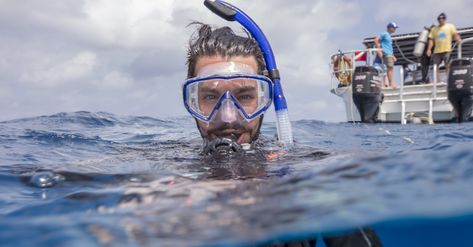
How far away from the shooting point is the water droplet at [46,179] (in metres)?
2.76

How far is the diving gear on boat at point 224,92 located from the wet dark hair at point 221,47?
0.24 m

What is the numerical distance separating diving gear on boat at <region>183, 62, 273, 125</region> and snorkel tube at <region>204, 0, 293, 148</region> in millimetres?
190

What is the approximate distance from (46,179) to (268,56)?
2156mm

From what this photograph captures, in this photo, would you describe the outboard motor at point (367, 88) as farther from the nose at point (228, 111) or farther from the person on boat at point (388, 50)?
the nose at point (228, 111)

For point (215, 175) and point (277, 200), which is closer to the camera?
point (277, 200)

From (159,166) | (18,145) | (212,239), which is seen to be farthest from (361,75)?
(212,239)

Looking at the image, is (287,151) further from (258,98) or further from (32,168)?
(32,168)

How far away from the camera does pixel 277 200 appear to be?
2.16m

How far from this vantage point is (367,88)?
11805 millimetres

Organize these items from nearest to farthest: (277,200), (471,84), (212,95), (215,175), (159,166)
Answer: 1. (277,200)
2. (215,175)
3. (159,166)
4. (212,95)
5. (471,84)

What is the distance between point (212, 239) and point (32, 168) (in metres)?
2.02

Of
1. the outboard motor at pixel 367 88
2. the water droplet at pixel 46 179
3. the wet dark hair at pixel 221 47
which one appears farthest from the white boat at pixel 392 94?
the water droplet at pixel 46 179

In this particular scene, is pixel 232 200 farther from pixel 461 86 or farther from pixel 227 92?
pixel 461 86

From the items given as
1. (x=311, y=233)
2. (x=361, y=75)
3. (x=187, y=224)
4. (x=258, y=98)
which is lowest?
(x=311, y=233)
